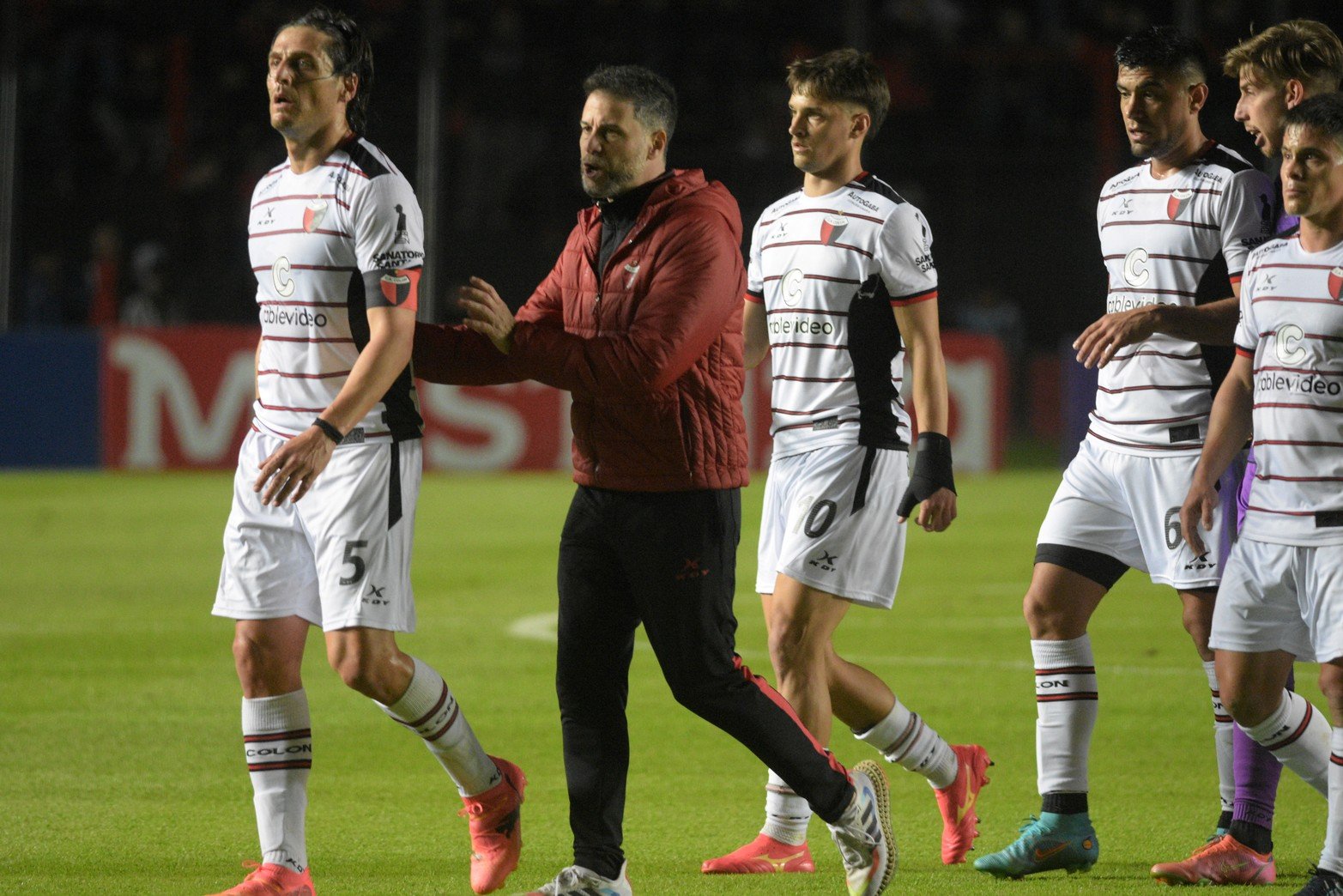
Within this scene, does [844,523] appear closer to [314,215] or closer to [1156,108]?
[1156,108]

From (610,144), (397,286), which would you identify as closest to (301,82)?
(397,286)

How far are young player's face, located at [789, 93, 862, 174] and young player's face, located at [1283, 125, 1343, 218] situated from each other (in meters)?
1.34

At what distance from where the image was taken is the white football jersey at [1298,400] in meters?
4.27

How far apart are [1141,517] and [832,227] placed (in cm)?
120

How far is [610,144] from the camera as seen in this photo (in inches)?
168

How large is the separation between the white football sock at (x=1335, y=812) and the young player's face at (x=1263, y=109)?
1.64 metres

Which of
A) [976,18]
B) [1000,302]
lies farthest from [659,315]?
[976,18]

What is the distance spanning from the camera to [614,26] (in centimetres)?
2114

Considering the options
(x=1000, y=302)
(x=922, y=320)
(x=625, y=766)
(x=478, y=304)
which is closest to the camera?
(x=478, y=304)

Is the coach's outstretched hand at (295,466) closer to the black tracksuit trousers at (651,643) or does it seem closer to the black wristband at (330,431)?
the black wristband at (330,431)

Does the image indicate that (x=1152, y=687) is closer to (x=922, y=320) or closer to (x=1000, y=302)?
(x=922, y=320)

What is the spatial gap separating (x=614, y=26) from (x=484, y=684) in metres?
14.6

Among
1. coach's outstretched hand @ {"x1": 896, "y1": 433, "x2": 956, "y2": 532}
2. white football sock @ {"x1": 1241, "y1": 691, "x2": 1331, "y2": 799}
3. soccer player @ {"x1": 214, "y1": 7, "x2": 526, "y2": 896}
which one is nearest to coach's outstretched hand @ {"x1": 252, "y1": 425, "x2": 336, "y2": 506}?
soccer player @ {"x1": 214, "y1": 7, "x2": 526, "y2": 896}

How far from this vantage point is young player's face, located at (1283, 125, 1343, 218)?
4301mm
